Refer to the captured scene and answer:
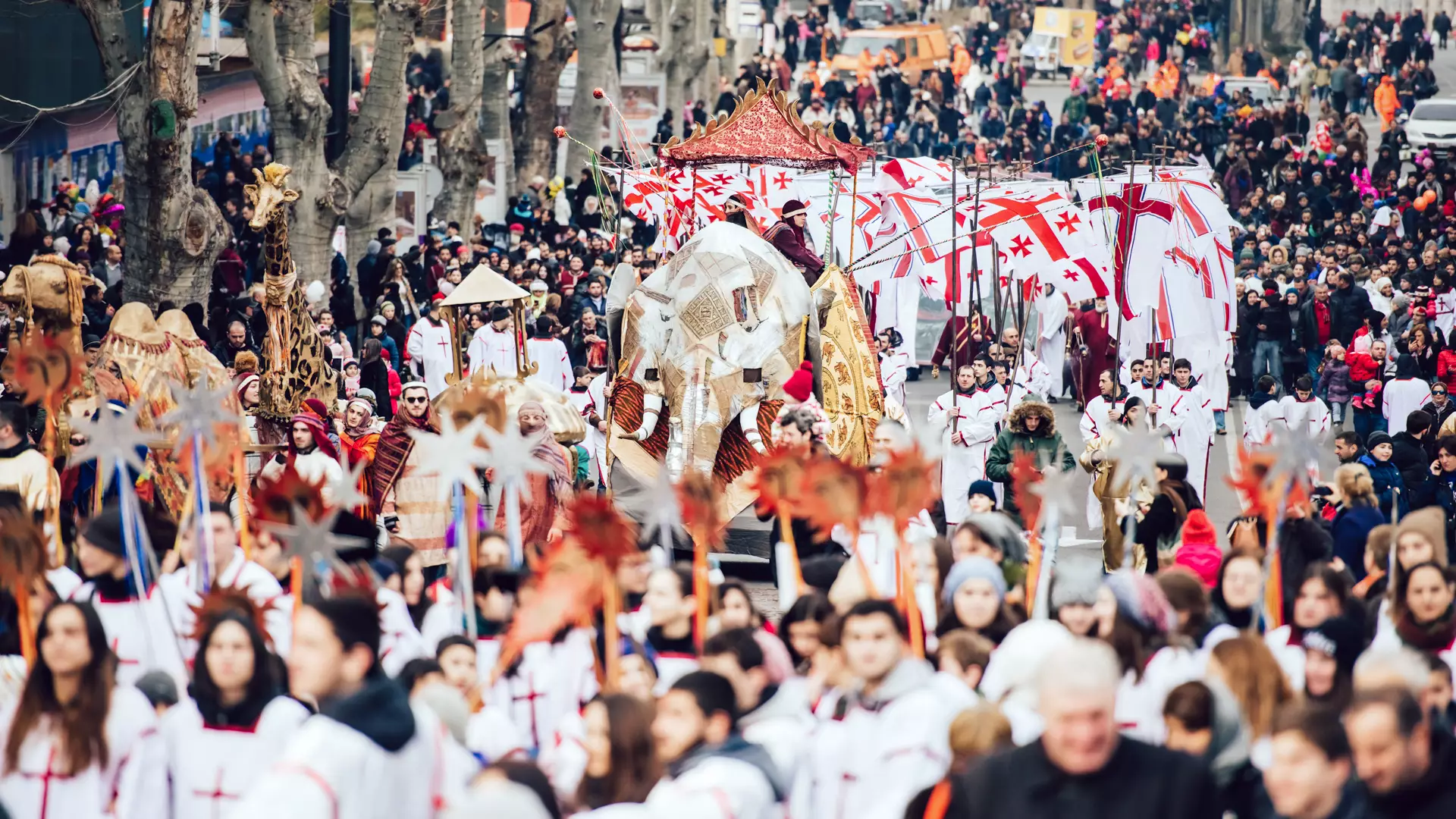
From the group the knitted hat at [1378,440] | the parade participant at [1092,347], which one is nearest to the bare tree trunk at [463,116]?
the parade participant at [1092,347]

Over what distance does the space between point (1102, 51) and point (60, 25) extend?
34.7m

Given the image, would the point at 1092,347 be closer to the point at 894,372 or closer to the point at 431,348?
the point at 894,372

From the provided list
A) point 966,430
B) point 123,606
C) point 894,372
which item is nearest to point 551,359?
point 894,372

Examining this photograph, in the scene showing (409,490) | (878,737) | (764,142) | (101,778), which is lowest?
(409,490)

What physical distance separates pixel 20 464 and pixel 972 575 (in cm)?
447

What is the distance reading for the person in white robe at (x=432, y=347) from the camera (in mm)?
19156

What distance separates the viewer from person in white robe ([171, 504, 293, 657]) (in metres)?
8.18

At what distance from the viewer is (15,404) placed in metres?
11.0

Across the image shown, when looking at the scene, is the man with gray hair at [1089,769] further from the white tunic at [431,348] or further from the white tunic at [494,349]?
the white tunic at [431,348]

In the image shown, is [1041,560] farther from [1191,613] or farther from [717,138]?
[717,138]

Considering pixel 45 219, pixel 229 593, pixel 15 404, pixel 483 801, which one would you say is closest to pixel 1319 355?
pixel 45 219

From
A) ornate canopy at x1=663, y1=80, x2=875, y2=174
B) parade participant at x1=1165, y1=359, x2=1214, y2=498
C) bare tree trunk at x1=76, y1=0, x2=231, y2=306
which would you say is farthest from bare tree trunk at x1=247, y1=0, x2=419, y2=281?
→ parade participant at x1=1165, y1=359, x2=1214, y2=498

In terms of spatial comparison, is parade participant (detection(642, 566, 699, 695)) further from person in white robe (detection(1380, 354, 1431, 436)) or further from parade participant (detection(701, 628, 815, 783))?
person in white robe (detection(1380, 354, 1431, 436))

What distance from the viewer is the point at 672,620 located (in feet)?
25.6
